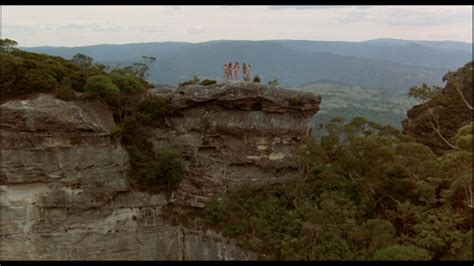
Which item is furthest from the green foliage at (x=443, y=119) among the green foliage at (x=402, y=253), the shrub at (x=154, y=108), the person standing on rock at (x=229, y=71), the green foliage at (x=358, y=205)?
the shrub at (x=154, y=108)

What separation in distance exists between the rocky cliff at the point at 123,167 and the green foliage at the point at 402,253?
656 cm

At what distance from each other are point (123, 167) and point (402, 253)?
44.6 feet

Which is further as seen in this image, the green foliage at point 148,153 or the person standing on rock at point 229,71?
the person standing on rock at point 229,71

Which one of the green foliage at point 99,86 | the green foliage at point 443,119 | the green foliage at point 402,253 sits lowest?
the green foliage at point 402,253

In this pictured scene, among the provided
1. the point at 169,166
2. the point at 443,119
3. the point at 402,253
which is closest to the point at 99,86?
the point at 169,166

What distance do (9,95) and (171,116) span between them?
760 cm

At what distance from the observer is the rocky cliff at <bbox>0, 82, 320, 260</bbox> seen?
21172 millimetres

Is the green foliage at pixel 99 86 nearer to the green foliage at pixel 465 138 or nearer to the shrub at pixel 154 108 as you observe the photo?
the shrub at pixel 154 108

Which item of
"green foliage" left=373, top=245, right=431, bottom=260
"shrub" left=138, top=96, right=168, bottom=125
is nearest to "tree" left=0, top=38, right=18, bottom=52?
"shrub" left=138, top=96, right=168, bottom=125

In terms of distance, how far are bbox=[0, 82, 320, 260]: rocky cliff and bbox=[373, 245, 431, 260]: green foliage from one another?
258 inches

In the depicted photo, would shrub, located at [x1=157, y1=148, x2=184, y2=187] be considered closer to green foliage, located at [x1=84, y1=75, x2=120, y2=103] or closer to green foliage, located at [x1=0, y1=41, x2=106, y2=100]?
green foliage, located at [x1=84, y1=75, x2=120, y2=103]

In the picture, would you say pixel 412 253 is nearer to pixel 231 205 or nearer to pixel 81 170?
pixel 231 205

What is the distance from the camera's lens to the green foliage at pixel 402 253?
15484mm

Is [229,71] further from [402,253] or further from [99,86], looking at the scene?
[402,253]
